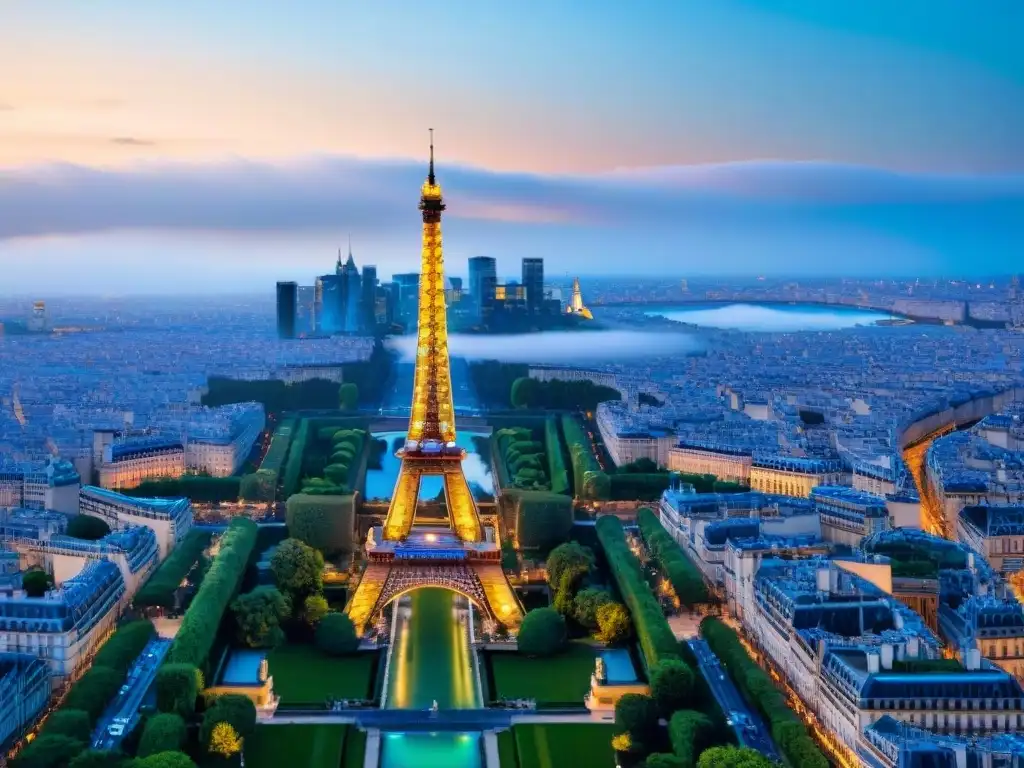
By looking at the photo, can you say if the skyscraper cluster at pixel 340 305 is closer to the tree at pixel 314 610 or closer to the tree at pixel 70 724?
the tree at pixel 314 610

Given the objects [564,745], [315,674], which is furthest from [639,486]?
[564,745]

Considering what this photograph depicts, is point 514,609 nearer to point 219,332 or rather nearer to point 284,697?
point 284,697

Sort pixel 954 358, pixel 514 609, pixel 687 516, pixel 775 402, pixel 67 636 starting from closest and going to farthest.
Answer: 1. pixel 67 636
2. pixel 514 609
3. pixel 687 516
4. pixel 775 402
5. pixel 954 358

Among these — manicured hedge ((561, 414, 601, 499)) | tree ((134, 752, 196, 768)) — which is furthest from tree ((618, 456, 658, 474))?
tree ((134, 752, 196, 768))

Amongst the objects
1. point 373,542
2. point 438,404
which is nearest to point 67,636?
point 373,542

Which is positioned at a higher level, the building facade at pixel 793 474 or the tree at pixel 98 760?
the building facade at pixel 793 474

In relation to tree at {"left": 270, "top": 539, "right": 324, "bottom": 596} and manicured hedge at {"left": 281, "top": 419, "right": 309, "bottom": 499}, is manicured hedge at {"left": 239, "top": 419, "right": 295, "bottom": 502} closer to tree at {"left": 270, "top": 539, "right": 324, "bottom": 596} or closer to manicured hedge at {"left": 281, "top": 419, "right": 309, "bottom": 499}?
manicured hedge at {"left": 281, "top": 419, "right": 309, "bottom": 499}

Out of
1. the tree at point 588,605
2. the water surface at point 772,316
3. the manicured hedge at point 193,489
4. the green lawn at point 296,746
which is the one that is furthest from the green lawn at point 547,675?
the water surface at point 772,316
